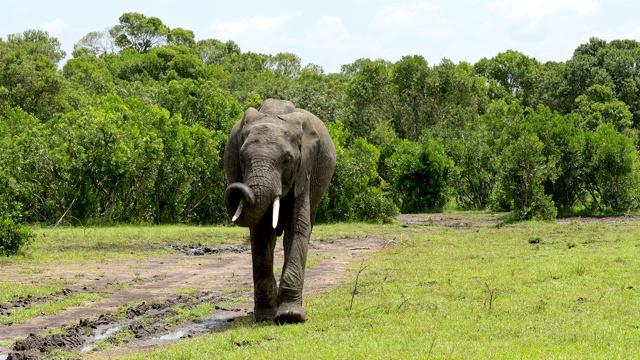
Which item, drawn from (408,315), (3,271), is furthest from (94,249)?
(408,315)

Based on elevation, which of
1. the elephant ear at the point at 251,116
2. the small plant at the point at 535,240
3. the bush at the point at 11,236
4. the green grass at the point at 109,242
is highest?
the elephant ear at the point at 251,116

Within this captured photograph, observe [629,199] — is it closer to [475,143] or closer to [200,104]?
[475,143]

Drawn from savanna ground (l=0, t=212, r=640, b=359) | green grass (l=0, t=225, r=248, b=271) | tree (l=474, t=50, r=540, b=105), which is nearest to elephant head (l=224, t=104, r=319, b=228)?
savanna ground (l=0, t=212, r=640, b=359)

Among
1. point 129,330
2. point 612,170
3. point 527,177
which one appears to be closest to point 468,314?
point 129,330

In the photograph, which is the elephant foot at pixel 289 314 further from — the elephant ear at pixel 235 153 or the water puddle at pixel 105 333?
the water puddle at pixel 105 333

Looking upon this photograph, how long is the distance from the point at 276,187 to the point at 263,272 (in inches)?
54.4

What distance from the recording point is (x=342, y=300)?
35.6 ft

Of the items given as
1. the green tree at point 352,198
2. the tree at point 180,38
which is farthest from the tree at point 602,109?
the tree at point 180,38

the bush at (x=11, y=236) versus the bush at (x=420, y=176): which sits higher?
the bush at (x=420, y=176)

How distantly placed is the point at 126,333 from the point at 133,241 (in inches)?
445

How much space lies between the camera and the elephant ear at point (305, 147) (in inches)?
382

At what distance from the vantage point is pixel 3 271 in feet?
48.9

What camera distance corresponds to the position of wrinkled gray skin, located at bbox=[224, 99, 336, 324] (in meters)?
8.77

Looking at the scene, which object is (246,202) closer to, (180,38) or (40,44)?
(40,44)
